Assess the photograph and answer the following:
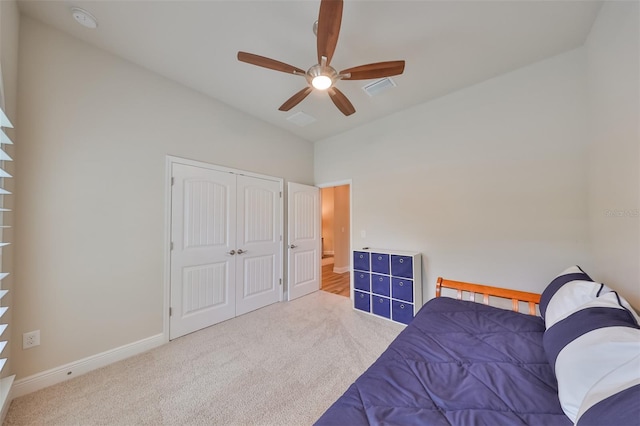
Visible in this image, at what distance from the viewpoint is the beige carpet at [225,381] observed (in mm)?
1552

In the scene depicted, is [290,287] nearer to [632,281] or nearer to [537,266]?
[537,266]

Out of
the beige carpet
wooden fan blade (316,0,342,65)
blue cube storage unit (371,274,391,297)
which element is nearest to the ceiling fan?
wooden fan blade (316,0,342,65)

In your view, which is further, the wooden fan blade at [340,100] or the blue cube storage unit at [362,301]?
the blue cube storage unit at [362,301]

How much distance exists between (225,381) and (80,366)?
1.35m

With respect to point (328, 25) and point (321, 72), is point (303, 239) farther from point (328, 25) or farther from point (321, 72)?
point (328, 25)

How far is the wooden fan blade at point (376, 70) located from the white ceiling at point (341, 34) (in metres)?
0.41

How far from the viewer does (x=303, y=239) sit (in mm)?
4086

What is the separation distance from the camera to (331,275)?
5.53 meters

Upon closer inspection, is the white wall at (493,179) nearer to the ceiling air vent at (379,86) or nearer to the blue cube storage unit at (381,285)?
the blue cube storage unit at (381,285)

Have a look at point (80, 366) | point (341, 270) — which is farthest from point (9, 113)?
point (341, 270)

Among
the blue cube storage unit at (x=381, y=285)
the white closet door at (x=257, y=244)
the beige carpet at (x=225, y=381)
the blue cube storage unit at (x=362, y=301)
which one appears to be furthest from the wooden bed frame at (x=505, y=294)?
the white closet door at (x=257, y=244)

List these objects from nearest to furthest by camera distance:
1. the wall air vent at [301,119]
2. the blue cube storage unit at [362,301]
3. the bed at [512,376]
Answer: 1. the bed at [512,376]
2. the blue cube storage unit at [362,301]
3. the wall air vent at [301,119]

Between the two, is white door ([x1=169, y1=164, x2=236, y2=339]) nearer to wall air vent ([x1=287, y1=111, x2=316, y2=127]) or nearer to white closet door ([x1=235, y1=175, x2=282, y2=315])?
white closet door ([x1=235, y1=175, x2=282, y2=315])

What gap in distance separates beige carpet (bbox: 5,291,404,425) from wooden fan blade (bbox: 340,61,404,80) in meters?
2.59
